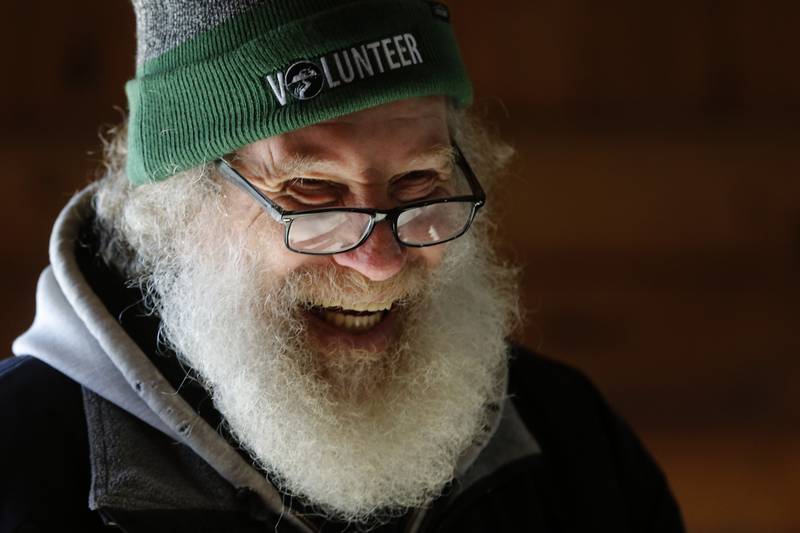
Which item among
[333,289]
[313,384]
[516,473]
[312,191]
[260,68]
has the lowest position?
[516,473]

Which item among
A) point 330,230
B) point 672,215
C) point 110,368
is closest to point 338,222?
point 330,230

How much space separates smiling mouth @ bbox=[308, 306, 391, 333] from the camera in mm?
1580

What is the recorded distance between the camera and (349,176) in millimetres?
1463

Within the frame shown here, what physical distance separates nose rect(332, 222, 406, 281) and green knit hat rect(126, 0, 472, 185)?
0.19 metres

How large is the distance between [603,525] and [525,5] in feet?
6.34

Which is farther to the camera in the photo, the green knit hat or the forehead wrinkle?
the forehead wrinkle

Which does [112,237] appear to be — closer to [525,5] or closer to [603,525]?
[603,525]

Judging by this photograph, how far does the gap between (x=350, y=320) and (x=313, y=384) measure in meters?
0.13

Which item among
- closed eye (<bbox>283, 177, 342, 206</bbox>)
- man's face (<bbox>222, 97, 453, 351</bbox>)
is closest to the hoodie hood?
man's face (<bbox>222, 97, 453, 351</bbox>)

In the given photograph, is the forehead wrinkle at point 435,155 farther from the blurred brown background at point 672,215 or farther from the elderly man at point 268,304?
the blurred brown background at point 672,215

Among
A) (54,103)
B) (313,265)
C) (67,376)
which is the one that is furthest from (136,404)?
(54,103)

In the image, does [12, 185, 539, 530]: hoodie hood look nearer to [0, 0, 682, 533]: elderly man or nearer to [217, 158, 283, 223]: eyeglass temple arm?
[0, 0, 682, 533]: elderly man

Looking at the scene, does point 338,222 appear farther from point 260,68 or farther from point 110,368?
point 110,368

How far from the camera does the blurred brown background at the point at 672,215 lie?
3.28m
